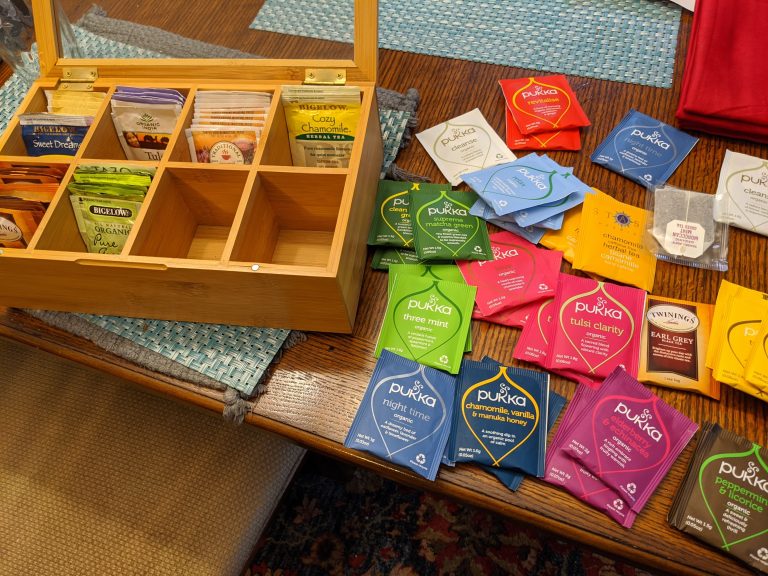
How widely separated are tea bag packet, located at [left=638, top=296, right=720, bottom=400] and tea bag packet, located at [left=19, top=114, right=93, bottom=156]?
87 centimetres

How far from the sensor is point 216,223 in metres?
0.89

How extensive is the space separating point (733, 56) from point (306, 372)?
0.91 meters

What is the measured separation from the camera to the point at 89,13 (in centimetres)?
112

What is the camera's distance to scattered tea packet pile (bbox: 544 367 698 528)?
66 centimetres

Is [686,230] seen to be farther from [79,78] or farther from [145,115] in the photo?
[79,78]

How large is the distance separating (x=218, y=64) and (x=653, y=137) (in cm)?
72

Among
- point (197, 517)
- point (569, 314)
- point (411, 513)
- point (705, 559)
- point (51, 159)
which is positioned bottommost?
point (411, 513)

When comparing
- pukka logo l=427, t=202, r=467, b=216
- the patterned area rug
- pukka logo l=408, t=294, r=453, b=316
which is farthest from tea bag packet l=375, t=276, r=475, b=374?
the patterned area rug

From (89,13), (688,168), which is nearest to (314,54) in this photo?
(89,13)

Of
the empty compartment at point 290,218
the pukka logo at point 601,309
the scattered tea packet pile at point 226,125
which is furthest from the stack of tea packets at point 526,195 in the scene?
the scattered tea packet pile at point 226,125

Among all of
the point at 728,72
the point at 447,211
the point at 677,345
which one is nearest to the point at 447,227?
the point at 447,211

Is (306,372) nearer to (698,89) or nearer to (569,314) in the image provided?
(569,314)

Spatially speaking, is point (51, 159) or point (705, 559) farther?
point (51, 159)

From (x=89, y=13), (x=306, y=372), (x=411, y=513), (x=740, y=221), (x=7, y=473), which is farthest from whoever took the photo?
(x=411, y=513)
